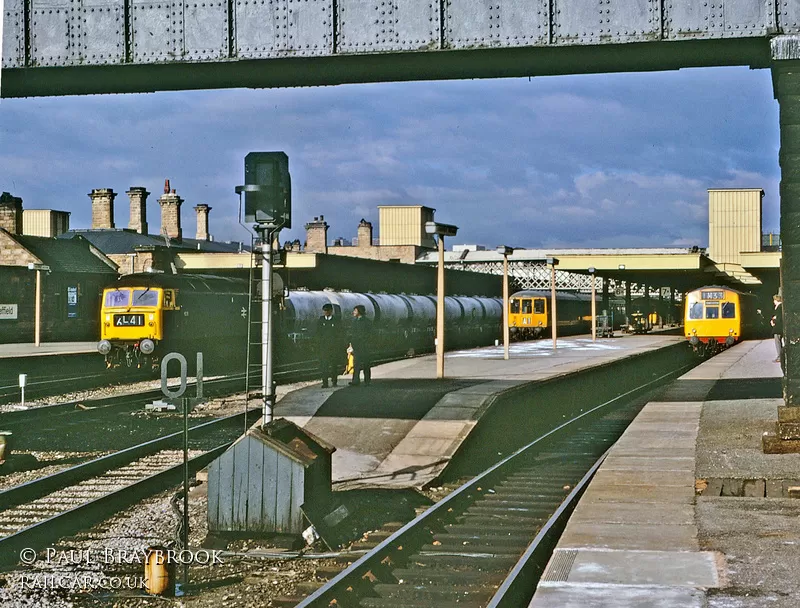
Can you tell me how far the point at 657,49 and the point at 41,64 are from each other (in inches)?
309

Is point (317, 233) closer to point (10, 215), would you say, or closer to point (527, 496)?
point (10, 215)

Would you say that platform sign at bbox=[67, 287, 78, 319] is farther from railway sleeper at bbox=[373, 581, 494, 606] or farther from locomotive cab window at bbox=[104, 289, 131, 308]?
railway sleeper at bbox=[373, 581, 494, 606]

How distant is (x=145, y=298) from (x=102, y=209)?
96.4 feet

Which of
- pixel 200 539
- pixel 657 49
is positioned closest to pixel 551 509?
pixel 200 539

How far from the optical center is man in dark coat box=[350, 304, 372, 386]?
62.5ft

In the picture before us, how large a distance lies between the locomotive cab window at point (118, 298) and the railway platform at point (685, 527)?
20139 mm

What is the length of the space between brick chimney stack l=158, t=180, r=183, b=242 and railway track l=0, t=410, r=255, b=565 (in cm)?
4487

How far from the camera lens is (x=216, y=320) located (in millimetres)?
35062

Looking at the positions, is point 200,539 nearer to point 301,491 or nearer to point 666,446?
point 301,491

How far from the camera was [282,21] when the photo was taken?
13461mm

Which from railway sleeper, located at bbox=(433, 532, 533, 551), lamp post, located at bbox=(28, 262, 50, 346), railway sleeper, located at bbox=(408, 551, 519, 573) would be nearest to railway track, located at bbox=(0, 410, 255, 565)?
railway sleeper, located at bbox=(408, 551, 519, 573)

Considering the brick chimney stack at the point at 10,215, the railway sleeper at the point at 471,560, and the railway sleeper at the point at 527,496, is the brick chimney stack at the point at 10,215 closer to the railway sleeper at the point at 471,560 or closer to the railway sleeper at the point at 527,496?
the railway sleeper at the point at 527,496

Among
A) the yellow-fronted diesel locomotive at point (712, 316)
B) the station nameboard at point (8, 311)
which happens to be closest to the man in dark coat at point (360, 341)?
the station nameboard at point (8, 311)

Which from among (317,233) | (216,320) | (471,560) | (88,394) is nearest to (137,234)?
(317,233)
